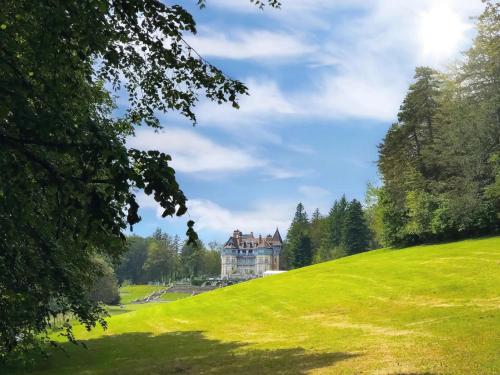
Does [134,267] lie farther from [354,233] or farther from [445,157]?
[445,157]

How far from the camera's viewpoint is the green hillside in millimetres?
13797

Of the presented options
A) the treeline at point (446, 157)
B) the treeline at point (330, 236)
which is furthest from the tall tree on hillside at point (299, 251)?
the treeline at point (446, 157)

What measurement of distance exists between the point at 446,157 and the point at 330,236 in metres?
75.7

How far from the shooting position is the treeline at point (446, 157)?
42969 mm

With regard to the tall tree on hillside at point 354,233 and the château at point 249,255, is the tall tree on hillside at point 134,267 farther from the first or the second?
the tall tree on hillside at point 354,233

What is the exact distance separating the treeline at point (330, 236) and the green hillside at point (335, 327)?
6053 cm

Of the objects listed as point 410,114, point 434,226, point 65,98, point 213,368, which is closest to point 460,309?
point 213,368

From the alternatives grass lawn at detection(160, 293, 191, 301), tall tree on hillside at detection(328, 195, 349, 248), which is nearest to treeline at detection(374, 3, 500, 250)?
grass lawn at detection(160, 293, 191, 301)

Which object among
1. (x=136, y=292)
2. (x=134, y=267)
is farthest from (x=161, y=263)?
(x=136, y=292)

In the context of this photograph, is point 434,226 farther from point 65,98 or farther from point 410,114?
point 65,98

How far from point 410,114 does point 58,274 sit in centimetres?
5314

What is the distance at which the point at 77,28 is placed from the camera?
16.6 feet

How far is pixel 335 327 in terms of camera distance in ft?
71.9

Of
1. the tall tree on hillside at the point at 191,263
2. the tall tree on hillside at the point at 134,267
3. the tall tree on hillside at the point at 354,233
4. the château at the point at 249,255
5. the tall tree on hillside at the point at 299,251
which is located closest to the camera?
the tall tree on hillside at the point at 354,233
